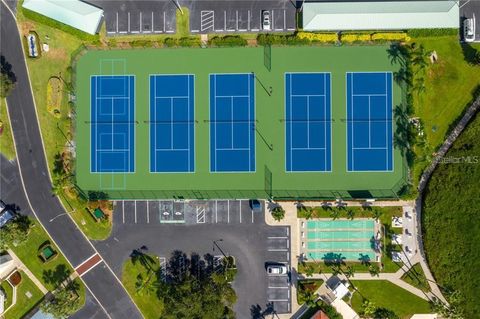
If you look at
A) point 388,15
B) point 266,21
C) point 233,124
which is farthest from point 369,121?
point 266,21

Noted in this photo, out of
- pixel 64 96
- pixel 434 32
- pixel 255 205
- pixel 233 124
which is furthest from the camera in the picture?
pixel 64 96

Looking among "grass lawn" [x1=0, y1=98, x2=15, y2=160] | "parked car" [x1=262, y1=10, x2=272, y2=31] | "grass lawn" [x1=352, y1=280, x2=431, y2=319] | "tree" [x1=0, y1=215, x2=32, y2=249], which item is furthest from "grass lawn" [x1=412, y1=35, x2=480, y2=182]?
"grass lawn" [x1=0, y1=98, x2=15, y2=160]

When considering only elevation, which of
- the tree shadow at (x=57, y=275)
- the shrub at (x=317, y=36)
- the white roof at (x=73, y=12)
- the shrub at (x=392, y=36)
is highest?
Answer: the white roof at (x=73, y=12)

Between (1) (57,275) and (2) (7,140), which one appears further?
(2) (7,140)

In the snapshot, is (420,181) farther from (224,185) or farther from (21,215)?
(21,215)

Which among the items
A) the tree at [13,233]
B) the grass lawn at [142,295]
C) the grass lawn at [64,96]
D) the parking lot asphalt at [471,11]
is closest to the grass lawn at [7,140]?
the grass lawn at [64,96]

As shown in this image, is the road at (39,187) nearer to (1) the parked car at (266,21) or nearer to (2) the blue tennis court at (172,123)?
(2) the blue tennis court at (172,123)

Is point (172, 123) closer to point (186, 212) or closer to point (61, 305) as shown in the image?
point (186, 212)
